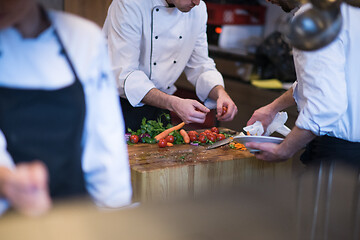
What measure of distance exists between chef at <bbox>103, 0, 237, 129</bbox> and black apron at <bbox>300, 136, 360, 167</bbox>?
1.55 feet

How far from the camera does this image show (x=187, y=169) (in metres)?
1.87

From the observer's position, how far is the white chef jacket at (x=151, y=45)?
7.10ft

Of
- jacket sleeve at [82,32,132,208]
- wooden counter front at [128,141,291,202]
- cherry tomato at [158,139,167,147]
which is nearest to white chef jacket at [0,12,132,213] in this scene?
jacket sleeve at [82,32,132,208]

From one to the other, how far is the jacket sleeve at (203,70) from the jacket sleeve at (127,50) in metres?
0.37

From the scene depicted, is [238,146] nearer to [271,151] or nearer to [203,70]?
[271,151]

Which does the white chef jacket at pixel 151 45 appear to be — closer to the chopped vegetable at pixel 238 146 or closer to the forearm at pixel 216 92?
the forearm at pixel 216 92

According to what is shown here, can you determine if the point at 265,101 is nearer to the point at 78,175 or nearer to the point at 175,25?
the point at 175,25

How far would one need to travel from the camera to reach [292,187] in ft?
4.69

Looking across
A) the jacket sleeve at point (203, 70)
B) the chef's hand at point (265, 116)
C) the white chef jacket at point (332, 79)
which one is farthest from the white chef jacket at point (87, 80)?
the jacket sleeve at point (203, 70)

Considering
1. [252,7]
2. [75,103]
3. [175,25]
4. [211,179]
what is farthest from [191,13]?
[252,7]

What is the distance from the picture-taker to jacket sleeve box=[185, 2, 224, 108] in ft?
8.02

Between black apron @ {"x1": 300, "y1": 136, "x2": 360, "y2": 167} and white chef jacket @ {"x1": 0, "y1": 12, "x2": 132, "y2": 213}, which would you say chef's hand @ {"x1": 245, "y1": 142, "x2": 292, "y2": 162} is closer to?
black apron @ {"x1": 300, "y1": 136, "x2": 360, "y2": 167}

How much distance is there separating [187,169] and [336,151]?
56 centimetres

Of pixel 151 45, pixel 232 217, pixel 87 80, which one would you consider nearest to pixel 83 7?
pixel 87 80
